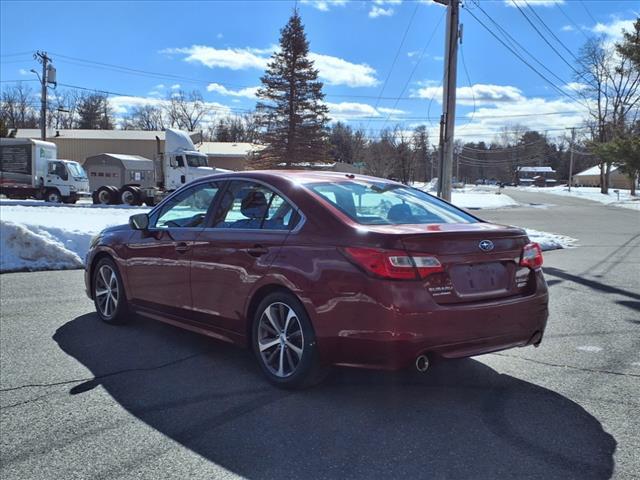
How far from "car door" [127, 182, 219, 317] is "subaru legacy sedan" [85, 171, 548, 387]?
0.06ft

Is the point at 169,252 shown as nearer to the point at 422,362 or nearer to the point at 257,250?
the point at 257,250

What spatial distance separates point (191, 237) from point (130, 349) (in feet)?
4.08

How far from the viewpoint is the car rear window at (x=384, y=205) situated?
4.20 m

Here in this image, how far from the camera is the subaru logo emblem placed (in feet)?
12.7

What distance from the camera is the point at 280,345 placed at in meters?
4.18

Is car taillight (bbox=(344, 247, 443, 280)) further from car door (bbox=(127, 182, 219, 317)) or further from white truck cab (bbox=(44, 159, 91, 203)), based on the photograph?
white truck cab (bbox=(44, 159, 91, 203))

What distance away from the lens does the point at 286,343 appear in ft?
13.6

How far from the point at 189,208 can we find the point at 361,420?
2.80 metres

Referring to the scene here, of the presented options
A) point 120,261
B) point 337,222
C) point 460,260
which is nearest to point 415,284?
point 460,260

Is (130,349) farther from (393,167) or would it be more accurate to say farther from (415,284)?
(393,167)

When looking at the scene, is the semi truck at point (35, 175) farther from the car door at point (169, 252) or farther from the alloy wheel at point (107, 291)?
the car door at point (169, 252)

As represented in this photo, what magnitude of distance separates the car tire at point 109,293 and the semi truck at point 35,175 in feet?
84.8

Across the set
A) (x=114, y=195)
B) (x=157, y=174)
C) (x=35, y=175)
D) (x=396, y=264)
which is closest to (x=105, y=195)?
(x=114, y=195)

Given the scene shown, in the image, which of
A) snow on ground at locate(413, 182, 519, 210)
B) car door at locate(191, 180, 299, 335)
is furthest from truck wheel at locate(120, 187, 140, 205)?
car door at locate(191, 180, 299, 335)
